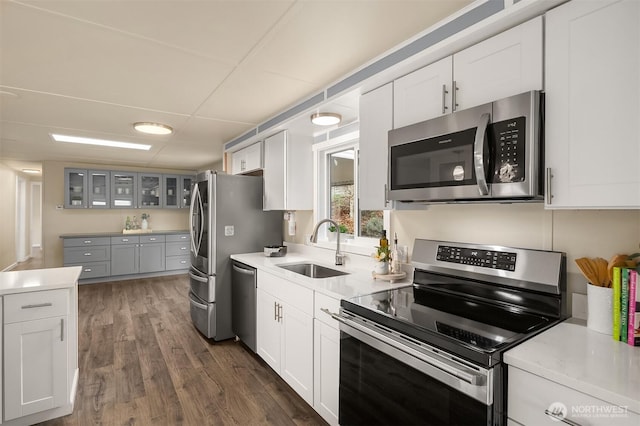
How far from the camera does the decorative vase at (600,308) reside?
3.89 ft

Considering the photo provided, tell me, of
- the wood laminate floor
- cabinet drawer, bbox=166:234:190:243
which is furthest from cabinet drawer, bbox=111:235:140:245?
the wood laminate floor

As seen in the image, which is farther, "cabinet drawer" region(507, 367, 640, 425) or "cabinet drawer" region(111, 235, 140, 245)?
"cabinet drawer" region(111, 235, 140, 245)

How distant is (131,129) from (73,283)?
2.34 meters

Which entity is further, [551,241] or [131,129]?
[131,129]

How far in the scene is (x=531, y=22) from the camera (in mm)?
1306

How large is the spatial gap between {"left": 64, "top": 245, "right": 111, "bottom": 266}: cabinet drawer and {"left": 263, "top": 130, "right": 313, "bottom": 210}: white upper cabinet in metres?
4.26

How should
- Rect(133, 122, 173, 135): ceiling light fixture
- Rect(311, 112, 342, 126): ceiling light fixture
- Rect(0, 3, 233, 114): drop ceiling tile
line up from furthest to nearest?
Rect(133, 122, 173, 135): ceiling light fixture
Rect(311, 112, 342, 126): ceiling light fixture
Rect(0, 3, 233, 114): drop ceiling tile

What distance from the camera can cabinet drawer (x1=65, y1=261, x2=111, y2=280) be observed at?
5781 mm

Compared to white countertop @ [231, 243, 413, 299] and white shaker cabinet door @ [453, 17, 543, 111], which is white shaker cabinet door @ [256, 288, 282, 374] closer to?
white countertop @ [231, 243, 413, 299]

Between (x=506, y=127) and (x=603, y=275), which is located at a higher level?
(x=506, y=127)

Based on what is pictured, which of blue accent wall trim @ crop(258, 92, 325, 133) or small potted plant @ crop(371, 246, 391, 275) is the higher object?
blue accent wall trim @ crop(258, 92, 325, 133)

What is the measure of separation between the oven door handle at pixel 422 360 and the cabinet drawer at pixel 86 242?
19.1 feet

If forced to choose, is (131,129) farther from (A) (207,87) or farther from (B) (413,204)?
(B) (413,204)

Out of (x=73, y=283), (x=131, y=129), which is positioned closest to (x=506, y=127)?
(x=73, y=283)
